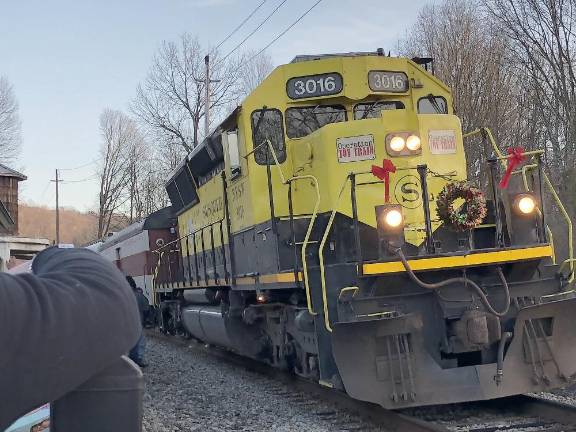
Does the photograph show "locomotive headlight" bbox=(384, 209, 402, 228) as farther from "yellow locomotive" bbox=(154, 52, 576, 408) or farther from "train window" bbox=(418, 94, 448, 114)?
"train window" bbox=(418, 94, 448, 114)

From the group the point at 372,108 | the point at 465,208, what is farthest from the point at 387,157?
the point at 465,208

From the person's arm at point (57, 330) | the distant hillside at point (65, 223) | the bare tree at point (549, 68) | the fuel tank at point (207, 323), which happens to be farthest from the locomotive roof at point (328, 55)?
the distant hillside at point (65, 223)

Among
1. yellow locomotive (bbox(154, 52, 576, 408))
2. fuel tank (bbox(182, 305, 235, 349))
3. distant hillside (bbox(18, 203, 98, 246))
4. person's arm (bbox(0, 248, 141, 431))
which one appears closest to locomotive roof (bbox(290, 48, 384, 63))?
yellow locomotive (bbox(154, 52, 576, 408))

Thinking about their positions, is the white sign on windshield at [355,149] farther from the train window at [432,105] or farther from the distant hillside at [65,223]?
the distant hillside at [65,223]

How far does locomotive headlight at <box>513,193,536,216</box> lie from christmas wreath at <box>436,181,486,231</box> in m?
0.41

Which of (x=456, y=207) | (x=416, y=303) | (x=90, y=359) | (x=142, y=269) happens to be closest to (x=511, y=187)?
(x=456, y=207)

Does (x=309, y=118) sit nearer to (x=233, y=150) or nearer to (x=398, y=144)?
(x=233, y=150)

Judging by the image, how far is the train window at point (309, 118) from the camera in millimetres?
8039

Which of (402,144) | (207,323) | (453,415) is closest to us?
(453,415)

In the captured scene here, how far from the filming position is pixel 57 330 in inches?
46.9

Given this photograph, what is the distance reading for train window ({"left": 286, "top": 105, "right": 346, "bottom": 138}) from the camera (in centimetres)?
804

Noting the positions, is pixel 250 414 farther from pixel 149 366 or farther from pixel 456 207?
→ pixel 149 366

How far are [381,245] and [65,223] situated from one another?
260ft

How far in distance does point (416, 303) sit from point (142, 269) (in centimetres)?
1319
